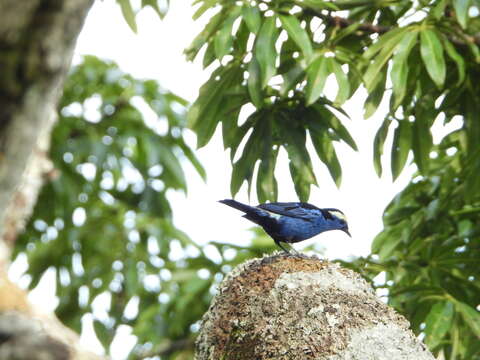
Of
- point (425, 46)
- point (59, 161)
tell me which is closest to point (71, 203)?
point (59, 161)

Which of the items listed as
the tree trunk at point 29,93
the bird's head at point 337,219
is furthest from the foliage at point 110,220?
the tree trunk at point 29,93

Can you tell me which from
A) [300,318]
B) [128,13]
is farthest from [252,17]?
[300,318]

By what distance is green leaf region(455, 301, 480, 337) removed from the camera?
17.7 ft

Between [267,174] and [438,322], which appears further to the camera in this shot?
[267,174]

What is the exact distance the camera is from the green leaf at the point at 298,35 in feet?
15.8

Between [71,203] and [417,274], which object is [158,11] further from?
[71,203]

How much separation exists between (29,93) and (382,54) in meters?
3.70

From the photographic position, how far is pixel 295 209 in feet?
18.8

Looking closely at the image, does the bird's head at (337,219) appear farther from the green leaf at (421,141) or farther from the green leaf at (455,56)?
Result: the green leaf at (455,56)

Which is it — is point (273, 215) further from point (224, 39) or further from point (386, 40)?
point (386, 40)

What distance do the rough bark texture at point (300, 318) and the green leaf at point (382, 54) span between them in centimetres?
112

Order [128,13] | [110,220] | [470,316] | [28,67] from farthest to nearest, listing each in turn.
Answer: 1. [110,220]
2. [470,316]
3. [128,13]
4. [28,67]

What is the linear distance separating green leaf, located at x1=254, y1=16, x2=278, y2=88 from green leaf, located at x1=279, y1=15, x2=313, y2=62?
8cm

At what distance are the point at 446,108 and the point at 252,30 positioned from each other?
161 cm
